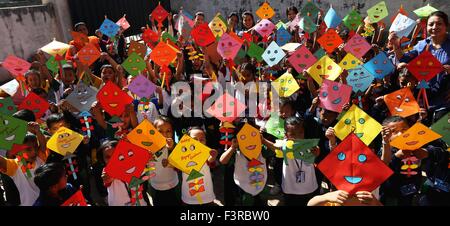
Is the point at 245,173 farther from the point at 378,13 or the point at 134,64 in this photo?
the point at 378,13

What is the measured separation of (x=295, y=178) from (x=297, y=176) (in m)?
0.03

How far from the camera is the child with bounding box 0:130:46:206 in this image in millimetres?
2787

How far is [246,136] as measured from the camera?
2.91m

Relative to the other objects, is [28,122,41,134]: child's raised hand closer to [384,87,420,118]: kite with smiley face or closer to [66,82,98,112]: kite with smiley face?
[66,82,98,112]: kite with smiley face

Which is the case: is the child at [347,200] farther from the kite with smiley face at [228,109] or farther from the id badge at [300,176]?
the kite with smiley face at [228,109]

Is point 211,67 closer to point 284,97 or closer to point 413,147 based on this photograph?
point 284,97

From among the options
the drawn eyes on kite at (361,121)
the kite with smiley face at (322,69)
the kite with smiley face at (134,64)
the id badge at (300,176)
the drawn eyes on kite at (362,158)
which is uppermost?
the kite with smiley face at (134,64)

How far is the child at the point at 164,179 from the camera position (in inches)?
124

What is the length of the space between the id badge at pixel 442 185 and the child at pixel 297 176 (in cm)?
96

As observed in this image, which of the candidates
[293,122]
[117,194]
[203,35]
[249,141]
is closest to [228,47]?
[203,35]

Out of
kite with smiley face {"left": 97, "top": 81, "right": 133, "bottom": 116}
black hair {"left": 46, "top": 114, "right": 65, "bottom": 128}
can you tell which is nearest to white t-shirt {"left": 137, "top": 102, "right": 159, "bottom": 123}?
kite with smiley face {"left": 97, "top": 81, "right": 133, "bottom": 116}

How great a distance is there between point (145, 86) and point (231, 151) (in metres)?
1.64

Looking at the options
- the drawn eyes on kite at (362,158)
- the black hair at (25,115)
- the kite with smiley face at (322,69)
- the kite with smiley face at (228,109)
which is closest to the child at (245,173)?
the kite with smiley face at (228,109)
